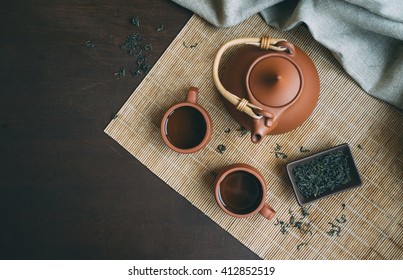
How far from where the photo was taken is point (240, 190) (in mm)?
945

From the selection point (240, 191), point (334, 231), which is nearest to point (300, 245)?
point (334, 231)

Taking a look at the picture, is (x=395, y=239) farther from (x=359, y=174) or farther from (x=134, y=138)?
(x=134, y=138)

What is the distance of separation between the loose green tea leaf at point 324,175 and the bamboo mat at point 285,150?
4cm

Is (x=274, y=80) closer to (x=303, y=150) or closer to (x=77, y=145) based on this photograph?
(x=303, y=150)

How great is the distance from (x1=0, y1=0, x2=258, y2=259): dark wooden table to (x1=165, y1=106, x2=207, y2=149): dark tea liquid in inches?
4.6

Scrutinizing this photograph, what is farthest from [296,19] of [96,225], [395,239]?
[96,225]

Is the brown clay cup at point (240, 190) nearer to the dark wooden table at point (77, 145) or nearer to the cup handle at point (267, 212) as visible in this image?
the cup handle at point (267, 212)

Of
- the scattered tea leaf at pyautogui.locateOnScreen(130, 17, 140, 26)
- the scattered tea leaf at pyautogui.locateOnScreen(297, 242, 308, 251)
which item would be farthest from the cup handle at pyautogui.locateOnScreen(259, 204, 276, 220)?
the scattered tea leaf at pyautogui.locateOnScreen(130, 17, 140, 26)

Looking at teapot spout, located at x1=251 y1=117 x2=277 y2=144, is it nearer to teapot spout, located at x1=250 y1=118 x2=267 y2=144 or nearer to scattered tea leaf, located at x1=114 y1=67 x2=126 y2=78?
teapot spout, located at x1=250 y1=118 x2=267 y2=144

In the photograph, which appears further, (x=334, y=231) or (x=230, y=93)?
(x=334, y=231)

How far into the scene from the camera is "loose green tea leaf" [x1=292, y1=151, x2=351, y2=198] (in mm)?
935

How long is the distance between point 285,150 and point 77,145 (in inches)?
18.9

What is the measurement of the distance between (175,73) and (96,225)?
40cm

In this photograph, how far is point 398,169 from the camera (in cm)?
97
